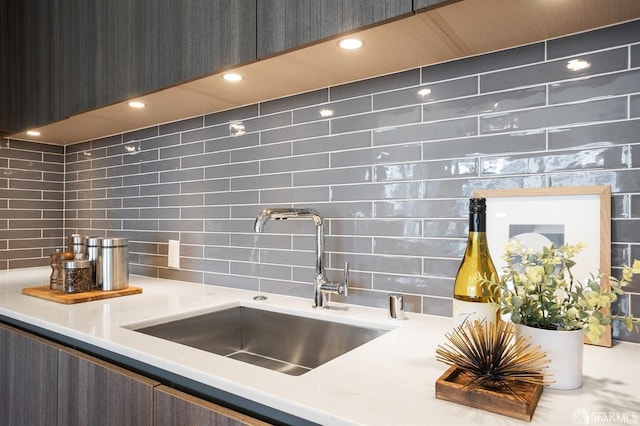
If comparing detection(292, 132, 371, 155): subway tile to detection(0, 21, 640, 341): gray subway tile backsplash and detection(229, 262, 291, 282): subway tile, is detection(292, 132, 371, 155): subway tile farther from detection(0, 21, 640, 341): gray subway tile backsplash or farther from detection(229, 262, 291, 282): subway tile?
detection(229, 262, 291, 282): subway tile

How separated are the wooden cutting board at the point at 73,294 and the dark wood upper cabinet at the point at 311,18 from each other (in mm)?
1033

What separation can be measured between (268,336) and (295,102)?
0.83 meters

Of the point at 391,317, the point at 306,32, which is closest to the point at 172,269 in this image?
the point at 391,317

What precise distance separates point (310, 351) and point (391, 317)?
294 mm

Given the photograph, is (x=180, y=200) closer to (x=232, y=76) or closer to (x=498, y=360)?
(x=232, y=76)

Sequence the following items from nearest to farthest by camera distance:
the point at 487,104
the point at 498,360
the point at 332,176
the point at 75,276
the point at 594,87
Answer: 1. the point at 498,360
2. the point at 594,87
3. the point at 487,104
4. the point at 332,176
5. the point at 75,276

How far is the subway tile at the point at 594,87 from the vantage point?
99 centimetres

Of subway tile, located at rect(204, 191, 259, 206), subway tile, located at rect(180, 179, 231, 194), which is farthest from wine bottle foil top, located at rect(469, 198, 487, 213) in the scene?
subway tile, located at rect(180, 179, 231, 194)

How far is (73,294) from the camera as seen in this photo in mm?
1551

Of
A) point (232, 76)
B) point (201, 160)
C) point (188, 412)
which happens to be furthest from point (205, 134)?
point (188, 412)

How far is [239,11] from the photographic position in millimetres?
1200

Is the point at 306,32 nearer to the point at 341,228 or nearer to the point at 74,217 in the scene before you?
the point at 341,228

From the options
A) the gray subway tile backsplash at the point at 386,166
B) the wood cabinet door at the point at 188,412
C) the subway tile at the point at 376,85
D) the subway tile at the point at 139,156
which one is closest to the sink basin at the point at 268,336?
the gray subway tile backsplash at the point at 386,166

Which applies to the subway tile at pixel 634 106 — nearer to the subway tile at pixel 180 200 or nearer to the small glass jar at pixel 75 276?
the subway tile at pixel 180 200
